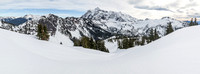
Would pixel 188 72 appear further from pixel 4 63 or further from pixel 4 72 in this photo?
pixel 4 63

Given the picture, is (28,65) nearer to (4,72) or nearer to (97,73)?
(4,72)

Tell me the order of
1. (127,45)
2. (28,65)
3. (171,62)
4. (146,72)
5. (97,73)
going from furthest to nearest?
(127,45)
(28,65)
(97,73)
(171,62)
(146,72)

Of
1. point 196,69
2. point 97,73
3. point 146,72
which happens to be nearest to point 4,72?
point 97,73

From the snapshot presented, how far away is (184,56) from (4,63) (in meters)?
12.5

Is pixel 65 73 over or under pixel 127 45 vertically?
over

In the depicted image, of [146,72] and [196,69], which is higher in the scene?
[196,69]

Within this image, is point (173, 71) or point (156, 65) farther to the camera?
point (156, 65)

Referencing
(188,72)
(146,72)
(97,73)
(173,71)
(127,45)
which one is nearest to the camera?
(188,72)

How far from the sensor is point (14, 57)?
9875mm

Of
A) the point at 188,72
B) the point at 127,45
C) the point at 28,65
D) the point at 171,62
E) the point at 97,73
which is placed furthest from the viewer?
the point at 127,45

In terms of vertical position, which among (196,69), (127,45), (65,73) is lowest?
(127,45)

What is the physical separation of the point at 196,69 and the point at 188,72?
0.51 meters

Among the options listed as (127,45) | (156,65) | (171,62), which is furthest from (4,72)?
(127,45)

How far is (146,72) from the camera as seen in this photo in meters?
7.41
